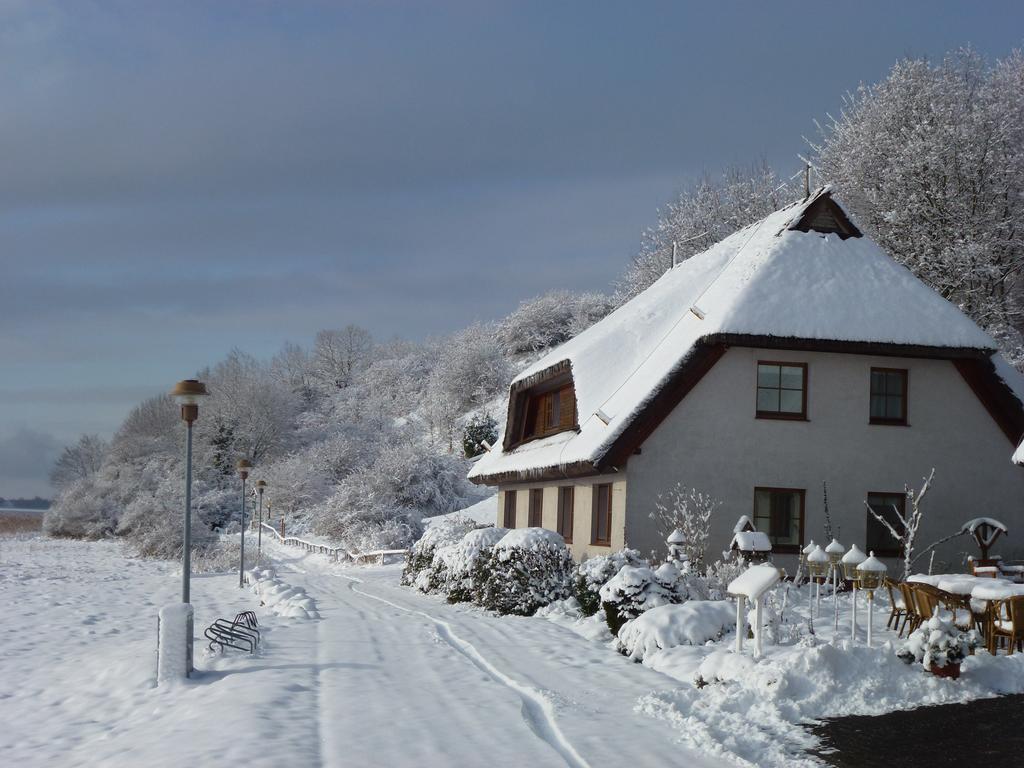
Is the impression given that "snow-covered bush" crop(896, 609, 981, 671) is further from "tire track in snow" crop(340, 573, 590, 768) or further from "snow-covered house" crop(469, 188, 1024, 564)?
"snow-covered house" crop(469, 188, 1024, 564)

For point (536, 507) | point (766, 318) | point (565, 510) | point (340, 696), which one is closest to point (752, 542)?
point (766, 318)

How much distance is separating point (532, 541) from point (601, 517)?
3033mm

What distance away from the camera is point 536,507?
24.6 meters

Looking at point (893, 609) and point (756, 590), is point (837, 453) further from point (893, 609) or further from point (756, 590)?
point (756, 590)

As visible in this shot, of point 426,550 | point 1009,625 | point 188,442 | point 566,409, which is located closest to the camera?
point 188,442

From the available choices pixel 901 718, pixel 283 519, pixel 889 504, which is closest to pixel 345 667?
pixel 901 718

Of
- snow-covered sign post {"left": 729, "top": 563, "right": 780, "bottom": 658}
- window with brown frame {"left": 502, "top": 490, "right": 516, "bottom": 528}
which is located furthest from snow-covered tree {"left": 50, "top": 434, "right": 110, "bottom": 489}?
snow-covered sign post {"left": 729, "top": 563, "right": 780, "bottom": 658}

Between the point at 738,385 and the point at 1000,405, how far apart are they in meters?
5.11

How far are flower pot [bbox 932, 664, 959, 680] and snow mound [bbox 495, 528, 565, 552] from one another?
8.23m

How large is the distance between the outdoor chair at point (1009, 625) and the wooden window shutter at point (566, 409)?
11.1m

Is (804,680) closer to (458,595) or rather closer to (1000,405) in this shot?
(458,595)

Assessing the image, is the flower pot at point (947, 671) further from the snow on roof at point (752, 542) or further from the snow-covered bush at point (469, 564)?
the snow-covered bush at point (469, 564)

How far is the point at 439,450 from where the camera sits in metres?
59.7

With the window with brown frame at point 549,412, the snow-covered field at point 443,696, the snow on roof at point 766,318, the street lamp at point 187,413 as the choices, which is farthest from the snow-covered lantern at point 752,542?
the street lamp at point 187,413
